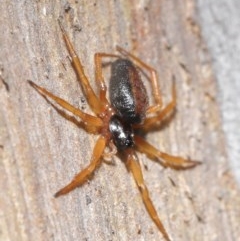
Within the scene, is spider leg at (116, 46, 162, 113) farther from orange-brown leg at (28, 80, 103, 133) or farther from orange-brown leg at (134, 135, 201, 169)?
orange-brown leg at (28, 80, 103, 133)

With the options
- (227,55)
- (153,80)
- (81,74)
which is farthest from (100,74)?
(227,55)

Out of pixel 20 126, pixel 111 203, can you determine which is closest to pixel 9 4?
pixel 20 126

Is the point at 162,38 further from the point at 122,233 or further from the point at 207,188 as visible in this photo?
the point at 122,233

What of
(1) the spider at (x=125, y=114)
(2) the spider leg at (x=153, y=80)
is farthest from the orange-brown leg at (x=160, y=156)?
(2) the spider leg at (x=153, y=80)

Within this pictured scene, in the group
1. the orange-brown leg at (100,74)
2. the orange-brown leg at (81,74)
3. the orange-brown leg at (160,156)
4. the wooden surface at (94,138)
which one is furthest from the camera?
the orange-brown leg at (160,156)

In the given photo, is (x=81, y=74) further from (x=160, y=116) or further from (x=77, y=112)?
(x=160, y=116)

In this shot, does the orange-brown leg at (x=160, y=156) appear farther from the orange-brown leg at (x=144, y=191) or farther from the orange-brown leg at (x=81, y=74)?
the orange-brown leg at (x=81, y=74)
